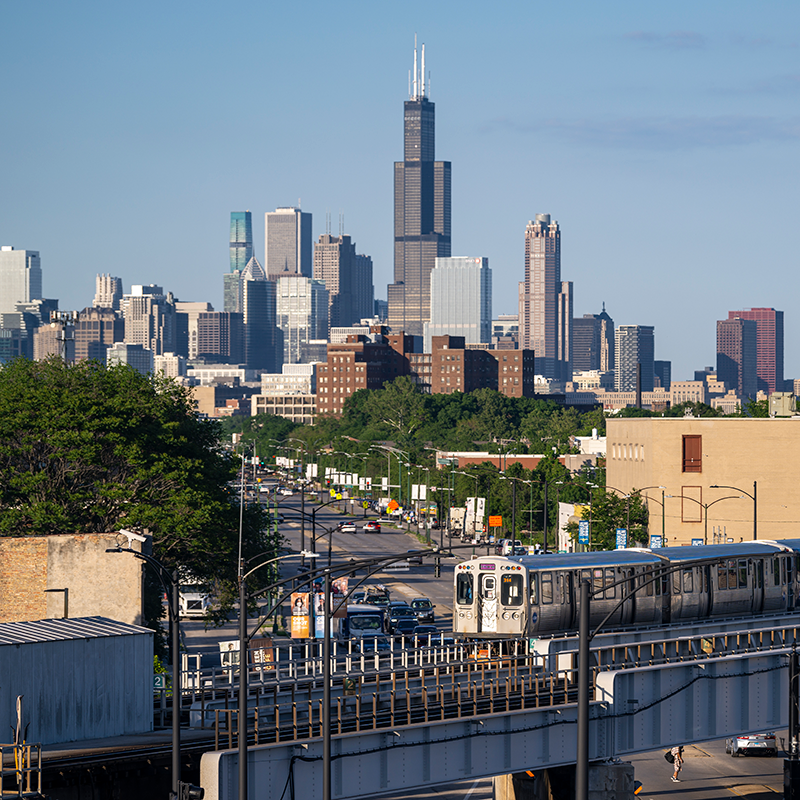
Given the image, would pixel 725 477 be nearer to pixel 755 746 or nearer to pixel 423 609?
pixel 423 609

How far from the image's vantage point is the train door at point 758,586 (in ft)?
179

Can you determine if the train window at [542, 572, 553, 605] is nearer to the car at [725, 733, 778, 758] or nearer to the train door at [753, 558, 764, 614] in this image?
the train door at [753, 558, 764, 614]

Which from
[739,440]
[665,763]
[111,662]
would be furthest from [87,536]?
[739,440]

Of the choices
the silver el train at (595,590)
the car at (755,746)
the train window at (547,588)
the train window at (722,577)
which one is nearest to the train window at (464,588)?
the silver el train at (595,590)

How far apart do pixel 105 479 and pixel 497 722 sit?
1406 inches

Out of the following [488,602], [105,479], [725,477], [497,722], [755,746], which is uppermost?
[105,479]

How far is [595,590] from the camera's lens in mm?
47219

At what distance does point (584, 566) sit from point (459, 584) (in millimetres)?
4541

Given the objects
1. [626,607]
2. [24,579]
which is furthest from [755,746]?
[24,579]

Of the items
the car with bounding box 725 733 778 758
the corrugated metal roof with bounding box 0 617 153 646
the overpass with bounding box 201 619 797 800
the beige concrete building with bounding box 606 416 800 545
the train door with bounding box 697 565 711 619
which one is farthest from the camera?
the beige concrete building with bounding box 606 416 800 545

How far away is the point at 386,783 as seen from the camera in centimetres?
3394

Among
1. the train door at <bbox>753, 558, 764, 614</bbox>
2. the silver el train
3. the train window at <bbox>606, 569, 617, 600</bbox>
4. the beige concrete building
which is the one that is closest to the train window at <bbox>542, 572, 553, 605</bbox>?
the silver el train

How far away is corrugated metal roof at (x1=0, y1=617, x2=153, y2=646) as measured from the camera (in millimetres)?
36906

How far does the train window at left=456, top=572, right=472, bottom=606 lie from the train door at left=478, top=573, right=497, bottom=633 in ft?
1.52
